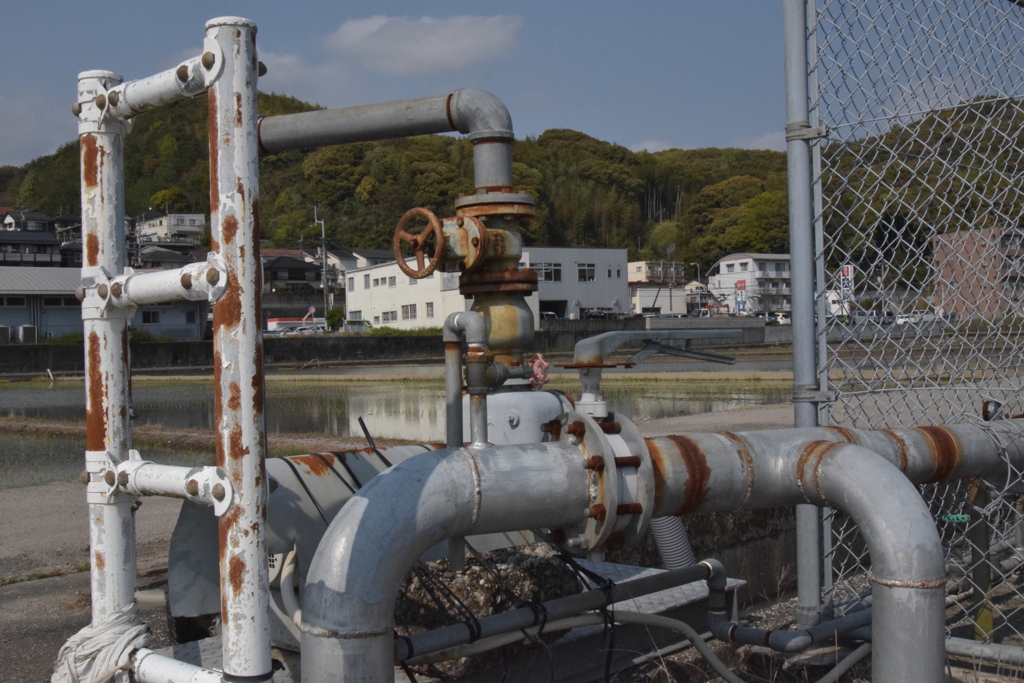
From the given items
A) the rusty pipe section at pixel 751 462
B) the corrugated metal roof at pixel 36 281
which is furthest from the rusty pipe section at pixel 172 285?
the corrugated metal roof at pixel 36 281

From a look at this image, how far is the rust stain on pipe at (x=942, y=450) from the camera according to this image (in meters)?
2.65

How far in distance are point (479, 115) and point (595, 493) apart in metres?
1.77

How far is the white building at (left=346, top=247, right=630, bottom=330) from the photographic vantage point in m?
55.9

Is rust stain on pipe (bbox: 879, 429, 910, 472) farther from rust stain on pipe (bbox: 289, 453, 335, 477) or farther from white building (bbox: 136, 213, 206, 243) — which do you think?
white building (bbox: 136, 213, 206, 243)

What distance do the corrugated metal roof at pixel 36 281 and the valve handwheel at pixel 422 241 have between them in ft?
145

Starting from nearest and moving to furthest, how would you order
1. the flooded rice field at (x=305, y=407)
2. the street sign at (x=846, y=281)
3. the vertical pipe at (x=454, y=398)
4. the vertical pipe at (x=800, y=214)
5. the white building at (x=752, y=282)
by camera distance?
the vertical pipe at (x=454, y=398) < the vertical pipe at (x=800, y=214) < the street sign at (x=846, y=281) < the flooded rice field at (x=305, y=407) < the white building at (x=752, y=282)

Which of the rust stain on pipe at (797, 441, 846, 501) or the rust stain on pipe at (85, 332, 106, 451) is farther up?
the rust stain on pipe at (85, 332, 106, 451)

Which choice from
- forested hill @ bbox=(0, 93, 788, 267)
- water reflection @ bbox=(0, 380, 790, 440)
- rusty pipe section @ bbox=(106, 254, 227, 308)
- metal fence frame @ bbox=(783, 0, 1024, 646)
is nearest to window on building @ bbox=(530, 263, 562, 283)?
forested hill @ bbox=(0, 93, 788, 267)

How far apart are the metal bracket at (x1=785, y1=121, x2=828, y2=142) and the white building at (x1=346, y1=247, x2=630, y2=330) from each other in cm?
5123

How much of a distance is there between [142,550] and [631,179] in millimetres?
107578

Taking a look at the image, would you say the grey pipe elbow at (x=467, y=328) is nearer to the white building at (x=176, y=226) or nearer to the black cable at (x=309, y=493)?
the black cable at (x=309, y=493)

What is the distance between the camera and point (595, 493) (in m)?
1.99

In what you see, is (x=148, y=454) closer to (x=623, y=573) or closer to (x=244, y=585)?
(x=623, y=573)

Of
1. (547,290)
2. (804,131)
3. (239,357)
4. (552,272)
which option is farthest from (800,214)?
(547,290)
